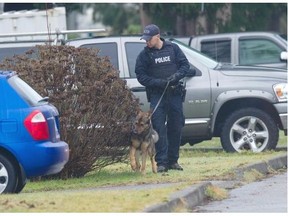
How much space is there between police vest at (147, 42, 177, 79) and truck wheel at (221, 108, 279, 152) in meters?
3.54

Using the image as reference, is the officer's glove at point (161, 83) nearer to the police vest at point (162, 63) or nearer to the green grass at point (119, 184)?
the police vest at point (162, 63)

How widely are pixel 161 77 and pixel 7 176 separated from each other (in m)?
3.06

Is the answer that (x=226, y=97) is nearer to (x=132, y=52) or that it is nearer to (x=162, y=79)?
(x=132, y=52)

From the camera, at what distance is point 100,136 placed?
1416 cm

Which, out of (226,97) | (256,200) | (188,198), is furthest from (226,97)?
(188,198)

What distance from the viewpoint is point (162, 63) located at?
14.6 metres

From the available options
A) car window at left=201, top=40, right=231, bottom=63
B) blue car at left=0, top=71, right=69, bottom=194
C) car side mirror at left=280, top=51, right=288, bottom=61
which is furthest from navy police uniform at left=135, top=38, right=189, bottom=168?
car window at left=201, top=40, right=231, bottom=63

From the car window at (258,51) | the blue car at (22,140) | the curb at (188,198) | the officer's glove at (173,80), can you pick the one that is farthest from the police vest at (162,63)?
the car window at (258,51)

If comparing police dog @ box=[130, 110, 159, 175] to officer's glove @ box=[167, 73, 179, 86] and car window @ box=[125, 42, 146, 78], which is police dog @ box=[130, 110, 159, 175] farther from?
car window @ box=[125, 42, 146, 78]

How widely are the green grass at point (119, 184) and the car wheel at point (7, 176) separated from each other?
195mm

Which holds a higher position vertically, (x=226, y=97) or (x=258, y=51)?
(x=258, y=51)

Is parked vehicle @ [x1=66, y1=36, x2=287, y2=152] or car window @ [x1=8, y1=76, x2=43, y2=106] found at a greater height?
car window @ [x1=8, y1=76, x2=43, y2=106]

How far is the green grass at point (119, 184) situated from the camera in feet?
34.3

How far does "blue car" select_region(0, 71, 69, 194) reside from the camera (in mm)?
12281
